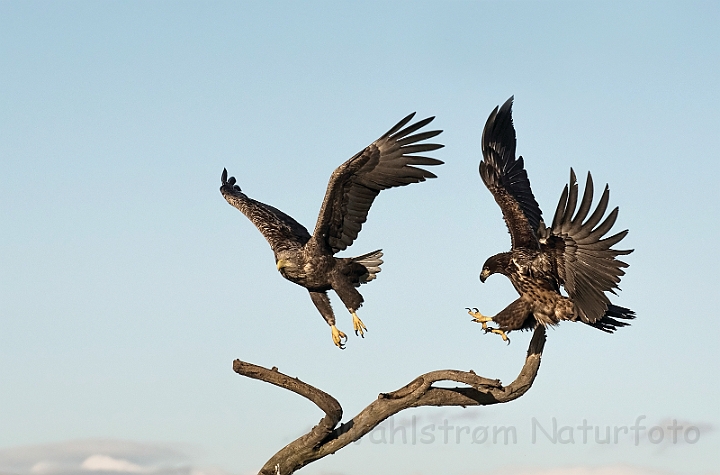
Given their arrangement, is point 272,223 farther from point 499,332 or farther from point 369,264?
point 499,332

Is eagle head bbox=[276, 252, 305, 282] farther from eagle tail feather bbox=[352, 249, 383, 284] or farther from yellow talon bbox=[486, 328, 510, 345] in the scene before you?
yellow talon bbox=[486, 328, 510, 345]

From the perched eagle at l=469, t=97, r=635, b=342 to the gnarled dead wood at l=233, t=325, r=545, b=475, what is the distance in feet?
1.11

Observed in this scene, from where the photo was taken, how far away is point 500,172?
44.7 ft

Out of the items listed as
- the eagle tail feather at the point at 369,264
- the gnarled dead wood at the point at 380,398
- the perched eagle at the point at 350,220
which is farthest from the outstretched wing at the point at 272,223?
the gnarled dead wood at the point at 380,398

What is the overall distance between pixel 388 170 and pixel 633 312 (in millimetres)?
3305

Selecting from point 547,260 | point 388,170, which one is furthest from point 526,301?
point 388,170

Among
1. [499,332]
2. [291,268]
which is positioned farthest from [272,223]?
[499,332]

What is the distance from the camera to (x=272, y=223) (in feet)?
45.7

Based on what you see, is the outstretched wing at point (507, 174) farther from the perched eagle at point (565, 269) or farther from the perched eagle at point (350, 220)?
the perched eagle at point (350, 220)

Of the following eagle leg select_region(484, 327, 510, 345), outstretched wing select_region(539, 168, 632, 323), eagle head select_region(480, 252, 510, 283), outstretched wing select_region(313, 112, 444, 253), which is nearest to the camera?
outstretched wing select_region(539, 168, 632, 323)

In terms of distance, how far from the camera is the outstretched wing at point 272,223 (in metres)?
13.2

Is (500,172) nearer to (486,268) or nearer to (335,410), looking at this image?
(486,268)

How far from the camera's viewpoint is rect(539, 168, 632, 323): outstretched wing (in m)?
10.4

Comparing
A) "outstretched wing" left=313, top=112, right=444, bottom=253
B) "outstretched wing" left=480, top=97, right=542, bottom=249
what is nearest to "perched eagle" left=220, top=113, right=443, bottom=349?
"outstretched wing" left=313, top=112, right=444, bottom=253
